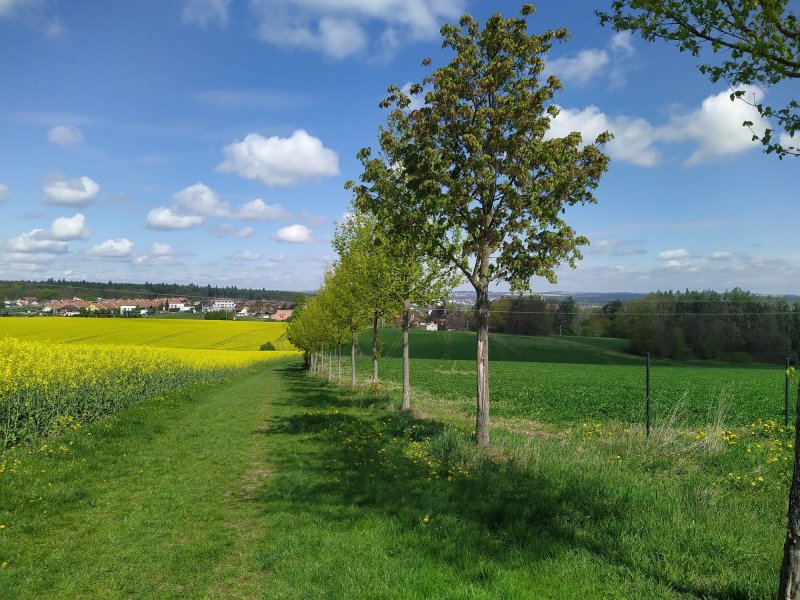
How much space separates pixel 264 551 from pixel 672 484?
628 centimetres

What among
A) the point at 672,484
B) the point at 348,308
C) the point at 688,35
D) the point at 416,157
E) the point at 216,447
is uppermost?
the point at 416,157

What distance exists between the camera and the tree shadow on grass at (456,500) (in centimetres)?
506

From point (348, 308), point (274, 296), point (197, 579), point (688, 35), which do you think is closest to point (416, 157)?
point (688, 35)

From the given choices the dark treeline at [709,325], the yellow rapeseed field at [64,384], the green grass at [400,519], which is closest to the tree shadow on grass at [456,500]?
the green grass at [400,519]

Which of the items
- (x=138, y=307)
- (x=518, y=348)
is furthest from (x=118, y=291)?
(x=518, y=348)

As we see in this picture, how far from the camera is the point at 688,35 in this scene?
4246 millimetres

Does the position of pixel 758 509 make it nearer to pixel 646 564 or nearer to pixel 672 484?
pixel 672 484

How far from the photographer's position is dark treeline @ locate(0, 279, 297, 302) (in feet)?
293

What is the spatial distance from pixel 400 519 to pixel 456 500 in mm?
970

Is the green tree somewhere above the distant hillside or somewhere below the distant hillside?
above

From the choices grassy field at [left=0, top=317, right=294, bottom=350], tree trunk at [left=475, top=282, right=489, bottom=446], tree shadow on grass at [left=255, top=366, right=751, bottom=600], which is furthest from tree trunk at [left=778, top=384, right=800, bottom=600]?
grassy field at [left=0, top=317, right=294, bottom=350]

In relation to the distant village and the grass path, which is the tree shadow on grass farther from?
the distant village

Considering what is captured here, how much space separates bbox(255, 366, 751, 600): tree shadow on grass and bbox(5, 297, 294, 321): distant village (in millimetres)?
108512

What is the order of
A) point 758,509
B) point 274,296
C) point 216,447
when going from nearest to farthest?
point 758,509, point 216,447, point 274,296
